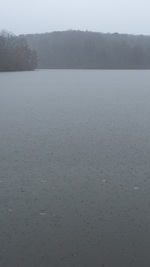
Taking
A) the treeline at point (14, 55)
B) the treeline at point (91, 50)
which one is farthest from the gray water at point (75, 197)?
the treeline at point (91, 50)

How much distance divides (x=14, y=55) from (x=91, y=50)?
52.6 meters

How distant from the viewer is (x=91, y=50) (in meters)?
108

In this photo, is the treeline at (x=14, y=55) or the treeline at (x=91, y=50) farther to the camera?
the treeline at (x=91, y=50)

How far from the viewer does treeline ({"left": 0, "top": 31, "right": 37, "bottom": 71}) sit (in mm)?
57094

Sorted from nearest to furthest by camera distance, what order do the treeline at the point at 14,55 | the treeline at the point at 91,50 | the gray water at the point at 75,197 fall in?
the gray water at the point at 75,197
the treeline at the point at 14,55
the treeline at the point at 91,50

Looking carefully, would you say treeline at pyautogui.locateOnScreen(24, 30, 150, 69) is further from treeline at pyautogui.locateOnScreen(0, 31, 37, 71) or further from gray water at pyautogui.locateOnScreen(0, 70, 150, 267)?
gray water at pyautogui.locateOnScreen(0, 70, 150, 267)

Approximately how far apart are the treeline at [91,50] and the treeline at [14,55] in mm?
30124

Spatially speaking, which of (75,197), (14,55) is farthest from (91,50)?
(75,197)

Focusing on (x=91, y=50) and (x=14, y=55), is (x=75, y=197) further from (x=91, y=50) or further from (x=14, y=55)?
(x=91, y=50)

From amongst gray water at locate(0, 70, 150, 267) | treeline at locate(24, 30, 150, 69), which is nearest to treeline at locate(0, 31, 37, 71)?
treeline at locate(24, 30, 150, 69)

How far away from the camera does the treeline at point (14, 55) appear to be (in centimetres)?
5709

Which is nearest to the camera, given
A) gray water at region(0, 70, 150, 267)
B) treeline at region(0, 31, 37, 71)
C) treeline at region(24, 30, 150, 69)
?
gray water at region(0, 70, 150, 267)

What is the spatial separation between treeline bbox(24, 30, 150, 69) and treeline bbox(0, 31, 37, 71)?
1186 inches

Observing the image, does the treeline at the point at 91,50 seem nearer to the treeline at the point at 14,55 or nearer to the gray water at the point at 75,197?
the treeline at the point at 14,55
